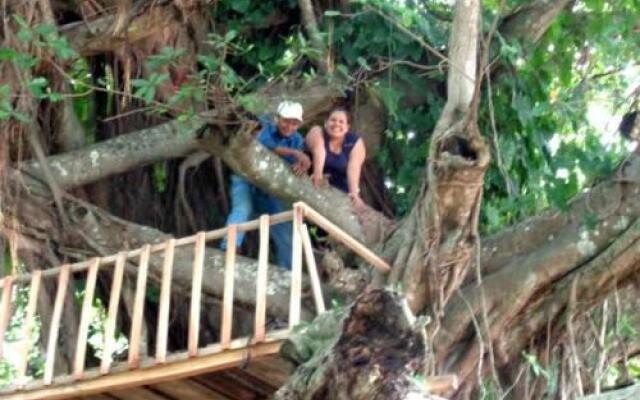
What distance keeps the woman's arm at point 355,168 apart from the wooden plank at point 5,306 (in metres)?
1.61

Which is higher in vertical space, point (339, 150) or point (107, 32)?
point (107, 32)

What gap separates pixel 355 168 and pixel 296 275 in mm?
1610

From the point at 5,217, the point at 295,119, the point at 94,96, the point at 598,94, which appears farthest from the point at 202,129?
the point at 598,94

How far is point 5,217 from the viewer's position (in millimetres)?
6656

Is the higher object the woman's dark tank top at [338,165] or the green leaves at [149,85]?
the green leaves at [149,85]

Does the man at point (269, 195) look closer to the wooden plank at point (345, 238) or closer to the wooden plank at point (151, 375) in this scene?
the wooden plank at point (345, 238)

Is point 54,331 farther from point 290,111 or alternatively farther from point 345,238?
point 290,111

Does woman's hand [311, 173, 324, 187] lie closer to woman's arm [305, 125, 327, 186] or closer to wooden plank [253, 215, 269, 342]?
woman's arm [305, 125, 327, 186]

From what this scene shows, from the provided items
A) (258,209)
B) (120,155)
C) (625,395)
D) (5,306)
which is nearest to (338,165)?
(258,209)

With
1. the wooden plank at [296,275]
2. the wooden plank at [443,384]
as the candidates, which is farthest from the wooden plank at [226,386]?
the wooden plank at [443,384]

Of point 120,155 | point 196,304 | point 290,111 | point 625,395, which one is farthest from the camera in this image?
point 120,155

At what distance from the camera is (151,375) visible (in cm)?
555

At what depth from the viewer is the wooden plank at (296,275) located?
5230 millimetres

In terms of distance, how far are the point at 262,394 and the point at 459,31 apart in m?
1.67
